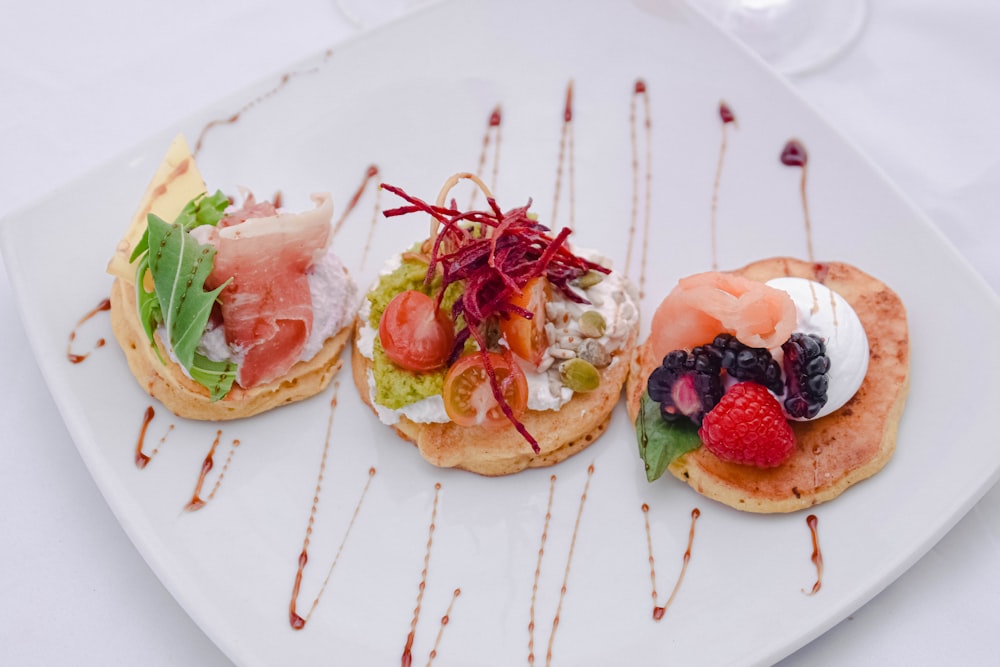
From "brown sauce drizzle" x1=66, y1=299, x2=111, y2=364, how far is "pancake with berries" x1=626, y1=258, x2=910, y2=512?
6.75 feet

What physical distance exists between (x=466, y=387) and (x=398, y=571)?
66 centimetres

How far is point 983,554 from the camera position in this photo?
2.90 meters

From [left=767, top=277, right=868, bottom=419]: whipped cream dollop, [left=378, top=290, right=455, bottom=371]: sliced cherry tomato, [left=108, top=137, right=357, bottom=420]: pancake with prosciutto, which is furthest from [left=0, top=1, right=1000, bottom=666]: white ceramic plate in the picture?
[left=378, top=290, right=455, bottom=371]: sliced cherry tomato

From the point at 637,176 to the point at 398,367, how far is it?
1.34m

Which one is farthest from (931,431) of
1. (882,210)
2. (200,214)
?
(200,214)

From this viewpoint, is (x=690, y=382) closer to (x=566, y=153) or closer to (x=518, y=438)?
(x=518, y=438)

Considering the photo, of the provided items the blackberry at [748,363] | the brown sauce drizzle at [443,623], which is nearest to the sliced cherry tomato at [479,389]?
the brown sauce drizzle at [443,623]

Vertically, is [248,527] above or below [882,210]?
below

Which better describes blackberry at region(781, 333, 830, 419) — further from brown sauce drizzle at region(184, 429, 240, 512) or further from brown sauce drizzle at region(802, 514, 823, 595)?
brown sauce drizzle at region(184, 429, 240, 512)

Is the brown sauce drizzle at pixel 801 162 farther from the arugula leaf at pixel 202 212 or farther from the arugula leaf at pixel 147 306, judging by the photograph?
the arugula leaf at pixel 147 306

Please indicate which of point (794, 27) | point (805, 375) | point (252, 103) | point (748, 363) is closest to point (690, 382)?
point (748, 363)

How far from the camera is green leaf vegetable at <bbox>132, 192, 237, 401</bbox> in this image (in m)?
2.96

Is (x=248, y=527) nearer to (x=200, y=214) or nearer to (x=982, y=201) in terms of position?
(x=200, y=214)

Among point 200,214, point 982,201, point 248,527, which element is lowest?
point 248,527
